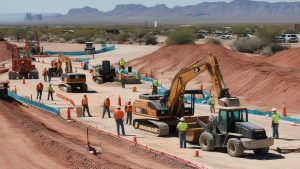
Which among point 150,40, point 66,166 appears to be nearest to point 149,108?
point 66,166

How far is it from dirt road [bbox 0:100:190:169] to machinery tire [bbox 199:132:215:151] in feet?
7.60

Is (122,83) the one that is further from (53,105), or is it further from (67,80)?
(53,105)

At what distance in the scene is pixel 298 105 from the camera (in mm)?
35906

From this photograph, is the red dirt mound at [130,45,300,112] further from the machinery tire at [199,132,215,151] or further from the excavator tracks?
the machinery tire at [199,132,215,151]

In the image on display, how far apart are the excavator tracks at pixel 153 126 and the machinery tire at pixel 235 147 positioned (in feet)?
16.9

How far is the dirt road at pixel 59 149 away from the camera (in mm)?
20688

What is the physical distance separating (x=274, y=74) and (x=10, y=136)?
23270 mm

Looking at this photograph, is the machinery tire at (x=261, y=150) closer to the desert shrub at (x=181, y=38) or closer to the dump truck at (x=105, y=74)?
the dump truck at (x=105, y=74)

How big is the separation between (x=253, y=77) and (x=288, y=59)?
1273 centimetres

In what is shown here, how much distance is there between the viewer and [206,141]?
23.8 meters

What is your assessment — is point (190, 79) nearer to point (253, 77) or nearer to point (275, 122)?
point (275, 122)

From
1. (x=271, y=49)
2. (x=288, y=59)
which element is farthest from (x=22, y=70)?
(x=271, y=49)

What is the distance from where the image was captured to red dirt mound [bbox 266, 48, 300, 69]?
54.1m

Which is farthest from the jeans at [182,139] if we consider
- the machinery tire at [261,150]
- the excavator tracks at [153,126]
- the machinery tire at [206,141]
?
the machinery tire at [261,150]
